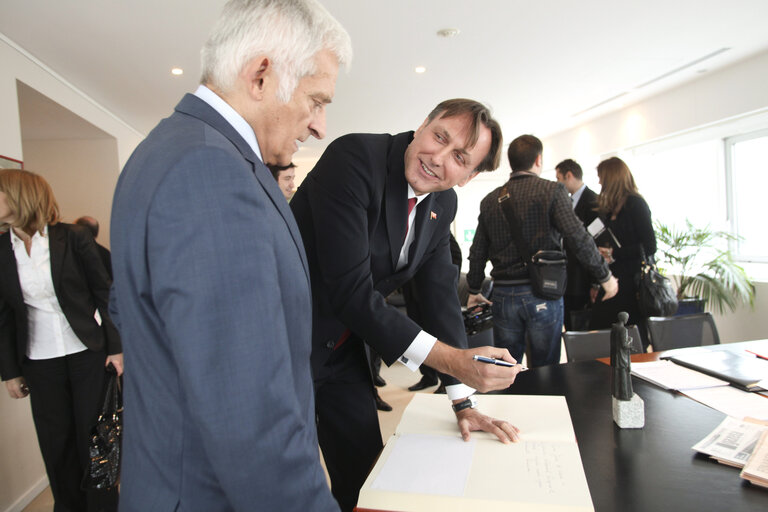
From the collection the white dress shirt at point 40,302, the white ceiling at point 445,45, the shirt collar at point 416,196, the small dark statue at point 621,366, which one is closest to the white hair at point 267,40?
the shirt collar at point 416,196

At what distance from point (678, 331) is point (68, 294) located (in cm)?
308

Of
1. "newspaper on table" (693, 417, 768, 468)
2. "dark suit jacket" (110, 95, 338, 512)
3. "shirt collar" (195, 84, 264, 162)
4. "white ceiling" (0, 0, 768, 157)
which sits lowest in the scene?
"newspaper on table" (693, 417, 768, 468)

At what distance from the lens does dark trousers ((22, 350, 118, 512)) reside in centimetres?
240

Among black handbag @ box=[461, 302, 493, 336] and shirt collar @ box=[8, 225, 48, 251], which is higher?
shirt collar @ box=[8, 225, 48, 251]

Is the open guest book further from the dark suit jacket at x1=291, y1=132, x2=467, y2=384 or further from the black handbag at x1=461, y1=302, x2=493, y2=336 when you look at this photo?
the black handbag at x1=461, y1=302, x2=493, y2=336

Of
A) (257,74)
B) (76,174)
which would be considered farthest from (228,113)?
(76,174)

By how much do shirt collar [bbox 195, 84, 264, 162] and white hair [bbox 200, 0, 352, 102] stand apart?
0.06ft

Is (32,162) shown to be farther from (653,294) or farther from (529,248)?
(653,294)

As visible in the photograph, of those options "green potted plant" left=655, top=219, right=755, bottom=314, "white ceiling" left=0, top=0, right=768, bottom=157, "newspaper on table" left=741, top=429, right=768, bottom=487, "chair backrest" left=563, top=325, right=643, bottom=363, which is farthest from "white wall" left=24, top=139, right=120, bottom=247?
"green potted plant" left=655, top=219, right=755, bottom=314

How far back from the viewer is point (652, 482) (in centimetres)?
94

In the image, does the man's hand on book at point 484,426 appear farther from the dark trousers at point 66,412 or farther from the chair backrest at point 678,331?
the dark trousers at point 66,412

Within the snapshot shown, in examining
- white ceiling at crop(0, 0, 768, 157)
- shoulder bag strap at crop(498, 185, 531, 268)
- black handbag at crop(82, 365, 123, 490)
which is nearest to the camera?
black handbag at crop(82, 365, 123, 490)

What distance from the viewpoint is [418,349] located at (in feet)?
4.04

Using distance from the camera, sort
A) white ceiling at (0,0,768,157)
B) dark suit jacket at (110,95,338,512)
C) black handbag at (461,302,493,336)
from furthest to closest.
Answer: white ceiling at (0,0,768,157), black handbag at (461,302,493,336), dark suit jacket at (110,95,338,512)
